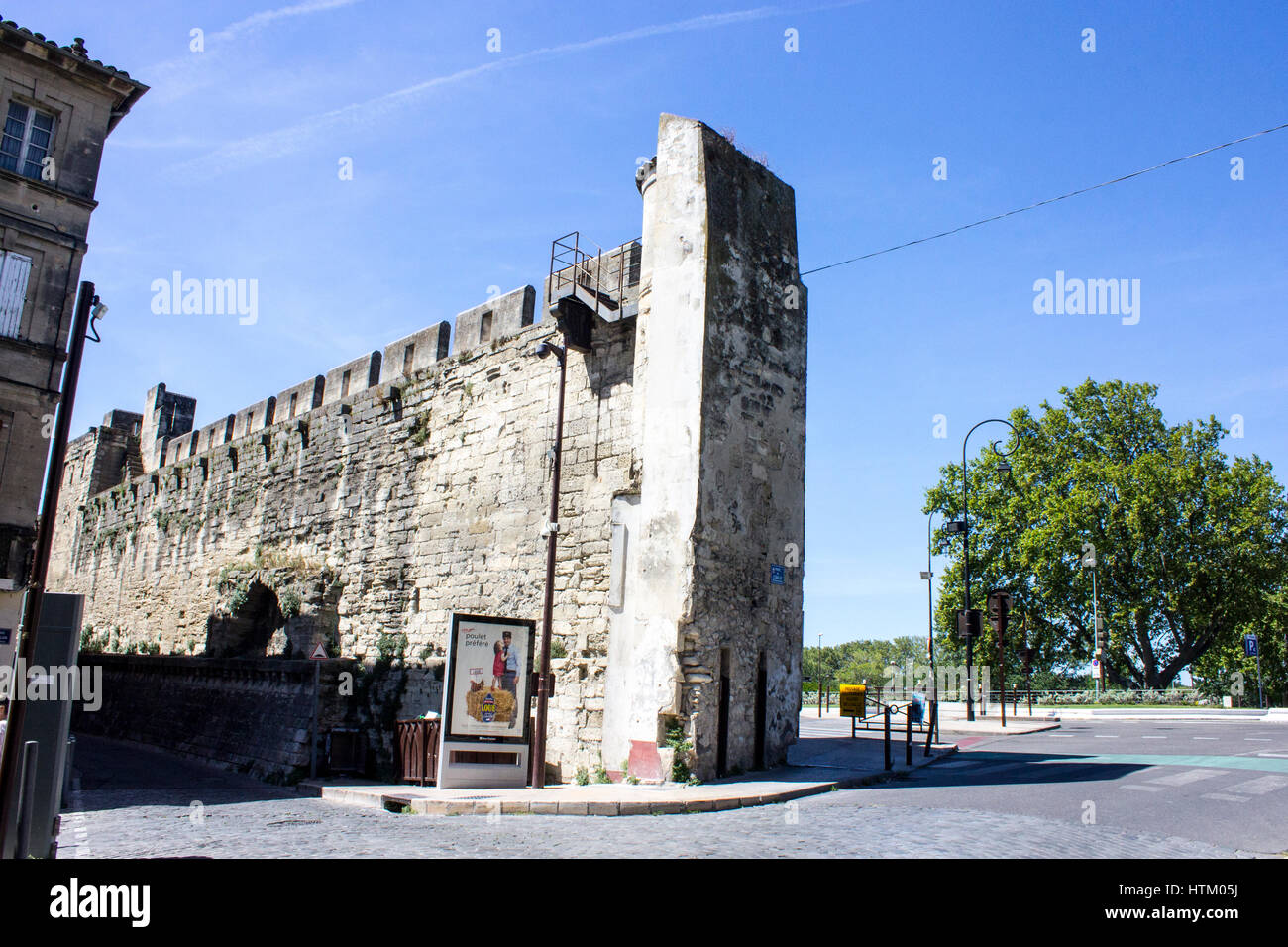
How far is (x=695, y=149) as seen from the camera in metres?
13.1

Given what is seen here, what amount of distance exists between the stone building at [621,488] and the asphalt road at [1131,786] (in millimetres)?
2837

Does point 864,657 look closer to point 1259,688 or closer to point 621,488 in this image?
point 1259,688

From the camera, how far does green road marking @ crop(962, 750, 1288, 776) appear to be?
12.3m

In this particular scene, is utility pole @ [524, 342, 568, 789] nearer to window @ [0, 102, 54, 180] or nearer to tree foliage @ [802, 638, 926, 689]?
window @ [0, 102, 54, 180]

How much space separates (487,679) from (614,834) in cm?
412

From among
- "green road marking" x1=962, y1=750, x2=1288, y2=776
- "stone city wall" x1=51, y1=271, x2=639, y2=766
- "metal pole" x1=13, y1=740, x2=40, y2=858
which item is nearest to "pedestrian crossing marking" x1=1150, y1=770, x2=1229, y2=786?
"green road marking" x1=962, y1=750, x2=1288, y2=776

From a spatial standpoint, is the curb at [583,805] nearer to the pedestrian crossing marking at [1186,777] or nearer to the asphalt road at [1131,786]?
the asphalt road at [1131,786]

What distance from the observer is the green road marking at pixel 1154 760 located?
486 inches

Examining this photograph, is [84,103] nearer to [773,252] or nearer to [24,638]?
[773,252]

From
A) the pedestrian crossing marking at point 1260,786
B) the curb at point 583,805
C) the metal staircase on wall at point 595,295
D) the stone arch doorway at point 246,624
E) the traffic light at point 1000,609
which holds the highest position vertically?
the metal staircase on wall at point 595,295

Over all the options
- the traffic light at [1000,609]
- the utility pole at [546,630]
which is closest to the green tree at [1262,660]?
the traffic light at [1000,609]
